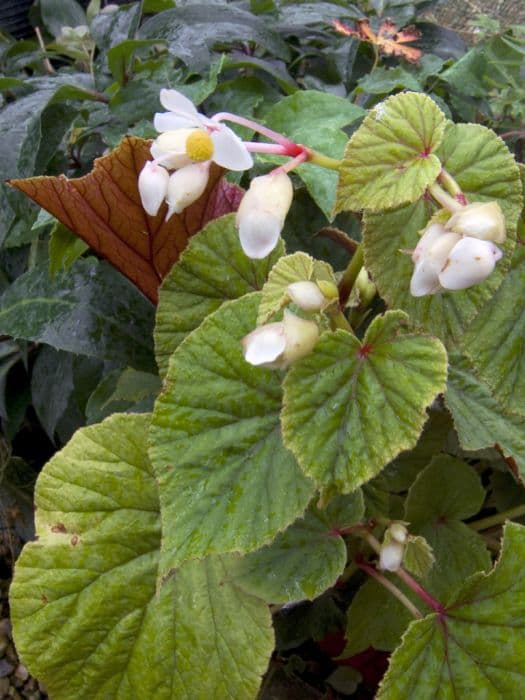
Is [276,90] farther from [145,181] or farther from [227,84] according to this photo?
[145,181]

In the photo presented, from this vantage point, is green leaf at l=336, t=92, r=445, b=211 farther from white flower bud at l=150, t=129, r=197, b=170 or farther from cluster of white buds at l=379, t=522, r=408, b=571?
cluster of white buds at l=379, t=522, r=408, b=571

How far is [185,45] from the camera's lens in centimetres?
81

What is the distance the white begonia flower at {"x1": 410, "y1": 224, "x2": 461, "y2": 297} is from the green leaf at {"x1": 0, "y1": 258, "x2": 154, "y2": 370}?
0.42 metres

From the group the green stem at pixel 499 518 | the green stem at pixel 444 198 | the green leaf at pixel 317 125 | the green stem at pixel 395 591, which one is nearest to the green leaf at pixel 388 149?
the green stem at pixel 444 198

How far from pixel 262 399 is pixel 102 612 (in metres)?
0.23

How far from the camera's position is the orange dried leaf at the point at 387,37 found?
0.89 m

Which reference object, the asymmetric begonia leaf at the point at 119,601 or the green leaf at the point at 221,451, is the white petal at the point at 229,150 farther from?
the asymmetric begonia leaf at the point at 119,601

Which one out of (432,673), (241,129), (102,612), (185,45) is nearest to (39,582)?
(102,612)

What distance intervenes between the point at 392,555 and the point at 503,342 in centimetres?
20

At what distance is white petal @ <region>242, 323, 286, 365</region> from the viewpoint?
0.40 m

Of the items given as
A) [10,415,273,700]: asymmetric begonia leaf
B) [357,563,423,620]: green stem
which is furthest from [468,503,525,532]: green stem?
[10,415,273,700]: asymmetric begonia leaf

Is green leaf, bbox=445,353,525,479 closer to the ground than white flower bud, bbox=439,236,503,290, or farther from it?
closer to the ground

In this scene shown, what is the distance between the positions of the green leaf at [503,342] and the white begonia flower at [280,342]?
12 cm

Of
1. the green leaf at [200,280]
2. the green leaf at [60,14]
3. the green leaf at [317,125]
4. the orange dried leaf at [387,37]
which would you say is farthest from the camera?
the green leaf at [60,14]
